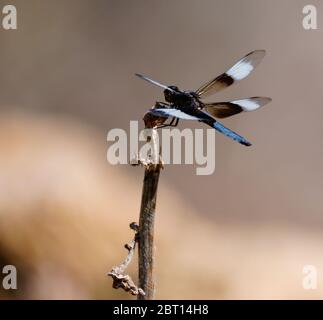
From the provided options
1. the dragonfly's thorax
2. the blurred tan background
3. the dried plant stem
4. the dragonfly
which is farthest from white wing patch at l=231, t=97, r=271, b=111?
the blurred tan background

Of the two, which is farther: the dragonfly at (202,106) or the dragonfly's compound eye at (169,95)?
the dragonfly's compound eye at (169,95)

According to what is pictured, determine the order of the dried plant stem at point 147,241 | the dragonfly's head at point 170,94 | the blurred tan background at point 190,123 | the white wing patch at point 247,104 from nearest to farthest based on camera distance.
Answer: the dried plant stem at point 147,241 → the dragonfly's head at point 170,94 → the white wing patch at point 247,104 → the blurred tan background at point 190,123

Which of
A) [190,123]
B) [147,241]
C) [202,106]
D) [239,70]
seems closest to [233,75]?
[239,70]

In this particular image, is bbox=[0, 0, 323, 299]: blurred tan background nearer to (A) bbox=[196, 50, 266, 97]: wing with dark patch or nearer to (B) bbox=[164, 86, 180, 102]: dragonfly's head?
(A) bbox=[196, 50, 266, 97]: wing with dark patch

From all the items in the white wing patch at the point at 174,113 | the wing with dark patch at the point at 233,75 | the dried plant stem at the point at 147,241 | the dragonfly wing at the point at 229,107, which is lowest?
the dried plant stem at the point at 147,241

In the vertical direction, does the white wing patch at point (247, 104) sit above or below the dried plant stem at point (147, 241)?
above

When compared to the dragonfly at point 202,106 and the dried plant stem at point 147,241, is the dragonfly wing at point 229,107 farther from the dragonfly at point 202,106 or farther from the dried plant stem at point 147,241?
the dried plant stem at point 147,241

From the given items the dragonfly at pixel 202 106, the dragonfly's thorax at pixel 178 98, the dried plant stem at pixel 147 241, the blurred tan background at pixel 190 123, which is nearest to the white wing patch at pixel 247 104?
the dragonfly at pixel 202 106
